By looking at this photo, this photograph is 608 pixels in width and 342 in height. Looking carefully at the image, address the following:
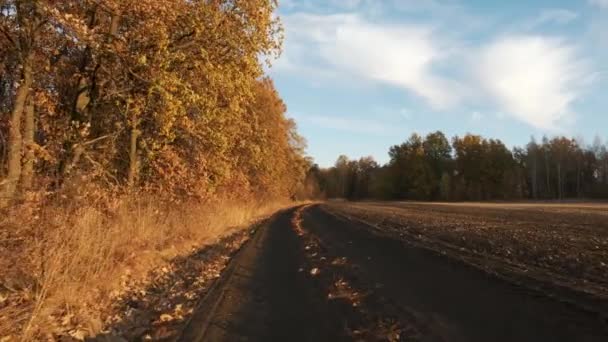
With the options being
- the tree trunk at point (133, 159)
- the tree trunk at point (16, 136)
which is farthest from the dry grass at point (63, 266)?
the tree trunk at point (133, 159)

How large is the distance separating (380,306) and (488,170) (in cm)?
11217

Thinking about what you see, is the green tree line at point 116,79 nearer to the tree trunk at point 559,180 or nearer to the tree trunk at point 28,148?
the tree trunk at point 28,148

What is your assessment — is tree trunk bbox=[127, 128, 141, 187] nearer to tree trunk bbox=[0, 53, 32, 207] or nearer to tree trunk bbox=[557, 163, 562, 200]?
tree trunk bbox=[0, 53, 32, 207]

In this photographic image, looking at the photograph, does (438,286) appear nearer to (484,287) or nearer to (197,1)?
(484,287)

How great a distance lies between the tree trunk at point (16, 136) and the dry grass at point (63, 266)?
96 cm

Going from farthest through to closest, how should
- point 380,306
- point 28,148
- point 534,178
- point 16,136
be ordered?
1. point 534,178
2. point 28,148
3. point 16,136
4. point 380,306

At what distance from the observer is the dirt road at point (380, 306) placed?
21.0 ft

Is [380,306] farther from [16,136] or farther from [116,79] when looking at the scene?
[116,79]

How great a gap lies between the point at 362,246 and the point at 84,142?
30.7 feet

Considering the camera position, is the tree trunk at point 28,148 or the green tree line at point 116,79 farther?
the green tree line at point 116,79

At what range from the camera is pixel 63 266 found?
7613 millimetres

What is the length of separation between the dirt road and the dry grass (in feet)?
6.10

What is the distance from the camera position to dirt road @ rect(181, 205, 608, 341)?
21.0 ft

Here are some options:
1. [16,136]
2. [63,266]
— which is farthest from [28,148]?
[63,266]
